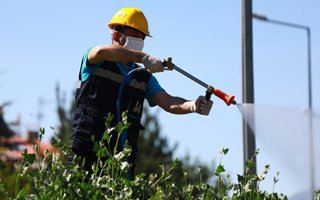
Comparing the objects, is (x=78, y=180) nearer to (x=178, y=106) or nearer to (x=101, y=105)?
(x=101, y=105)

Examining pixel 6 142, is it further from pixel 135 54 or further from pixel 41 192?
pixel 41 192

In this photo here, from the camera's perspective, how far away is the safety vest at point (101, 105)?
625 cm

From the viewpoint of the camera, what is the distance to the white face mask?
654 cm

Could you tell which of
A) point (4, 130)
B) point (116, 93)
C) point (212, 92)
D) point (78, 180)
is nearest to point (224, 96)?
point (212, 92)

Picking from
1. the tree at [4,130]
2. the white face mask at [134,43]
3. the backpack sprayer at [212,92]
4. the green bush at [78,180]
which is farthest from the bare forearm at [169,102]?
the tree at [4,130]

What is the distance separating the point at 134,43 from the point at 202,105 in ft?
2.18

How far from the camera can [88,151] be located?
623 centimetres

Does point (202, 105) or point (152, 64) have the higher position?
point (152, 64)

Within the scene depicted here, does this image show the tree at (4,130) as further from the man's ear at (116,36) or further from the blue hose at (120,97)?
the blue hose at (120,97)

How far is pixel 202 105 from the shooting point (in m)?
6.21

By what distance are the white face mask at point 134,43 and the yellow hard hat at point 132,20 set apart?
2.9 inches

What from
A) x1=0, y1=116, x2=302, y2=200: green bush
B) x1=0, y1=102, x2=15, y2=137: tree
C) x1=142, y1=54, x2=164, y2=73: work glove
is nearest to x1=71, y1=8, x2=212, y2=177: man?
x1=142, y1=54, x2=164, y2=73: work glove

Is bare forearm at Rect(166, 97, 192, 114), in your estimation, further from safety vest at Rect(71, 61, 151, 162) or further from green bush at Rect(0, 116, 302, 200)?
green bush at Rect(0, 116, 302, 200)

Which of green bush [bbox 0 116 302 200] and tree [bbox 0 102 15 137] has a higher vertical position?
tree [bbox 0 102 15 137]
